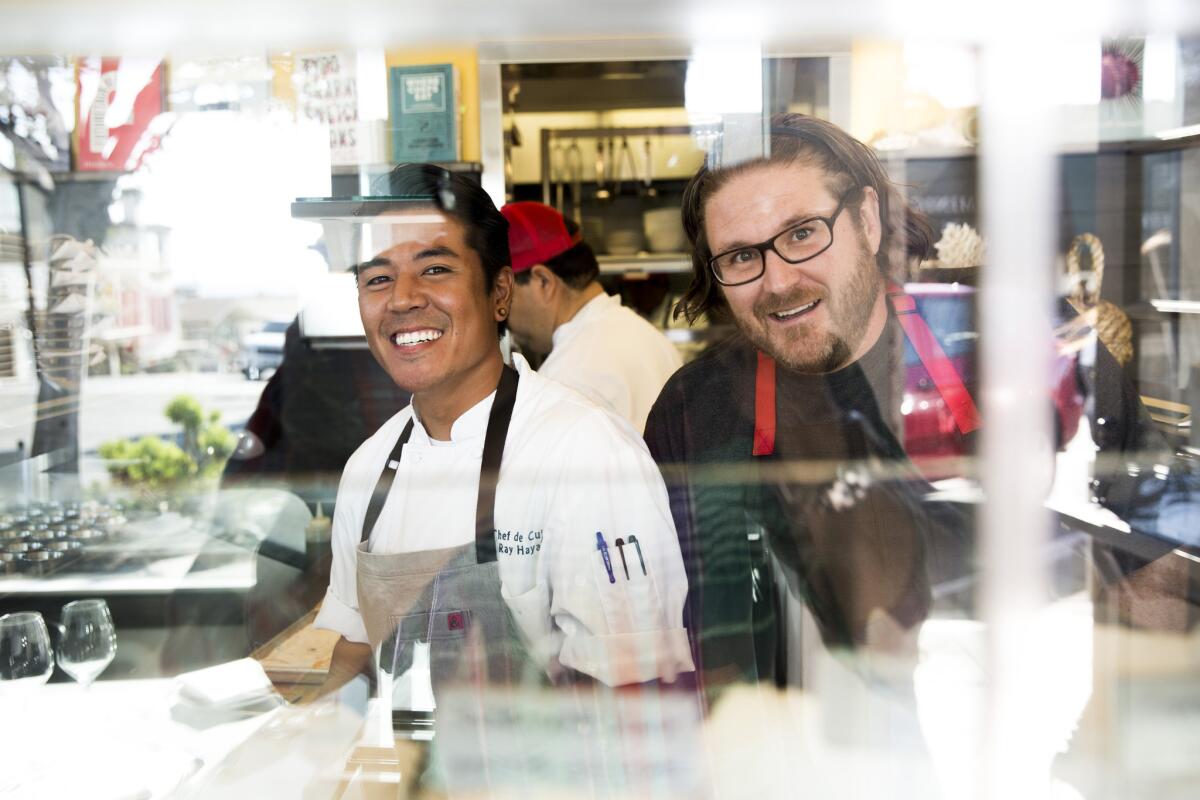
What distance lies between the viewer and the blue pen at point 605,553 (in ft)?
3.87

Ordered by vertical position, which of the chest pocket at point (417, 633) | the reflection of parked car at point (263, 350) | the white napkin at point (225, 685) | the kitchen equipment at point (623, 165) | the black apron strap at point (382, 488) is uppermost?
the kitchen equipment at point (623, 165)

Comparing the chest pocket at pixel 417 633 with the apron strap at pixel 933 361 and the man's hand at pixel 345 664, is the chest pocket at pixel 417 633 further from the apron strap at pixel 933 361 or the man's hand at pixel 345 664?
the apron strap at pixel 933 361

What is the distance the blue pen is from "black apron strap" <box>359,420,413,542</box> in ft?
0.86

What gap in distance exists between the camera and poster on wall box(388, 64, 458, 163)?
1117 millimetres

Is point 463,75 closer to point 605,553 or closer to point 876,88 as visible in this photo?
point 876,88

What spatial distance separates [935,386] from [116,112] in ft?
3.30

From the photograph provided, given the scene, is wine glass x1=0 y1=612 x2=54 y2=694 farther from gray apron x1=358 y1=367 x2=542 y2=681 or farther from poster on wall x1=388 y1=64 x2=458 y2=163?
poster on wall x1=388 y1=64 x2=458 y2=163

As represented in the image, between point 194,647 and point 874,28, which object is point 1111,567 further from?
point 194,647

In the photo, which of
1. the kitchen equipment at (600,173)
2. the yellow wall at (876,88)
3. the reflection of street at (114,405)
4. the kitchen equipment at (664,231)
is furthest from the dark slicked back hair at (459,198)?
the kitchen equipment at (600,173)

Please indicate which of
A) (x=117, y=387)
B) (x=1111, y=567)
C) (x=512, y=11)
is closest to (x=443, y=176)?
(x=512, y=11)

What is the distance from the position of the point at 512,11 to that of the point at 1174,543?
3.25ft

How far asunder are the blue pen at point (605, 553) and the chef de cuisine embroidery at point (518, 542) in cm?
7

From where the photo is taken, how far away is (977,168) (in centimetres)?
113

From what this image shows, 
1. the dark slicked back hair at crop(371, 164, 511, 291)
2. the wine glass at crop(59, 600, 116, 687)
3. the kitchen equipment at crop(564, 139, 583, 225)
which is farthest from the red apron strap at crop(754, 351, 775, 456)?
the wine glass at crop(59, 600, 116, 687)
